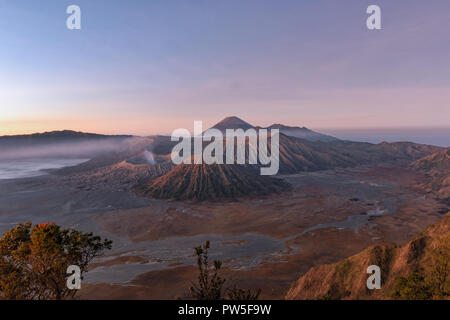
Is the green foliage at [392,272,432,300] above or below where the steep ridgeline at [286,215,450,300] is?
above

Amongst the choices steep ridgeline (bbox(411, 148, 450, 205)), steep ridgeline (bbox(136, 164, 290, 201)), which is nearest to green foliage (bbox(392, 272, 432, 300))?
steep ridgeline (bbox(136, 164, 290, 201))

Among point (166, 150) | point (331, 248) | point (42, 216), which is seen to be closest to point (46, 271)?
point (331, 248)

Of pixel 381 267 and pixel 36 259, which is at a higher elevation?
pixel 36 259

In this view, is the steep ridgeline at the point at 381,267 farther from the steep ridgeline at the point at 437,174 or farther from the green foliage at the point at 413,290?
the steep ridgeline at the point at 437,174

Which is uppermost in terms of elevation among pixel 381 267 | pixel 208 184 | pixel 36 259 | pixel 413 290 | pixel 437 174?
pixel 36 259

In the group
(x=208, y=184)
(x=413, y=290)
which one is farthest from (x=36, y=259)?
(x=208, y=184)

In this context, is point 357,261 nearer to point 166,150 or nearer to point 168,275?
point 168,275

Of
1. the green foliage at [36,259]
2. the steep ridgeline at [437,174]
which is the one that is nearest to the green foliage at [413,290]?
the green foliage at [36,259]

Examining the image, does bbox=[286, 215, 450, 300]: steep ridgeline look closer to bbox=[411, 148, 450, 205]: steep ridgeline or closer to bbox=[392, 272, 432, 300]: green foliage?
bbox=[392, 272, 432, 300]: green foliage

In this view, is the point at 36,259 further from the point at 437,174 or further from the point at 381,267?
the point at 437,174
